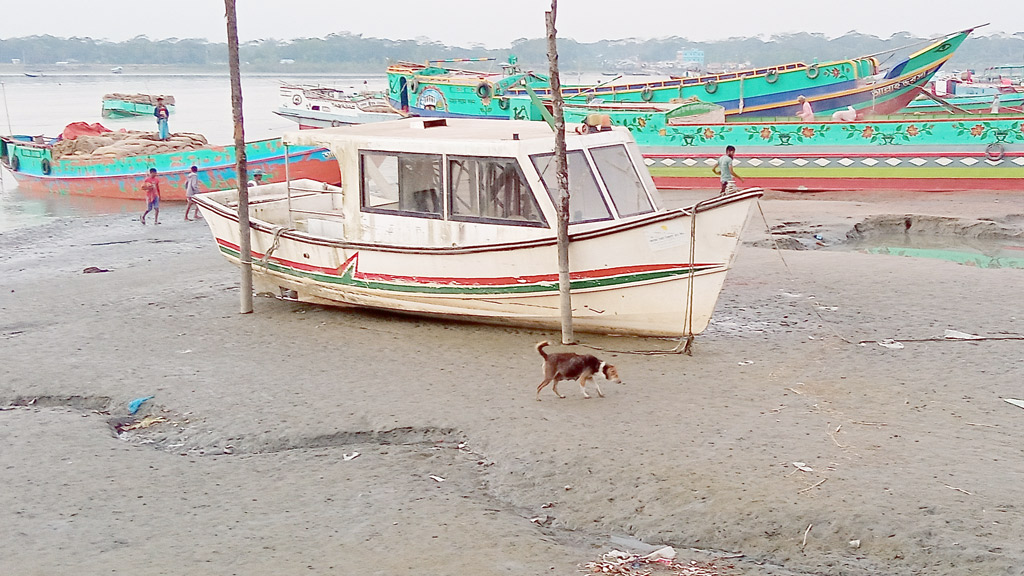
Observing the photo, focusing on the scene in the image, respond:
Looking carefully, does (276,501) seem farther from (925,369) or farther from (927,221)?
(927,221)

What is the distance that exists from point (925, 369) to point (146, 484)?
20.7 ft

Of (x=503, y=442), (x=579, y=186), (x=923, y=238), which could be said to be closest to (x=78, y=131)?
(x=923, y=238)

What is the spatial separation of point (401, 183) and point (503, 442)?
13.7ft

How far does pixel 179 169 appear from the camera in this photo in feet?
79.7

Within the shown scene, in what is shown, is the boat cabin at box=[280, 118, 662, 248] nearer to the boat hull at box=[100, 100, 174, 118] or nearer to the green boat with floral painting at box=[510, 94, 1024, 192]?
the green boat with floral painting at box=[510, 94, 1024, 192]

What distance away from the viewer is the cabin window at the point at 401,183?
1014 centimetres

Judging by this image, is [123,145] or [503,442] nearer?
[503,442]

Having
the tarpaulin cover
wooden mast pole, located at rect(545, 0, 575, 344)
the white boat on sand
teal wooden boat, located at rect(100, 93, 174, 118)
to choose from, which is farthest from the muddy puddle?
teal wooden boat, located at rect(100, 93, 174, 118)

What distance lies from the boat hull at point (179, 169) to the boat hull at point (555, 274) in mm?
13191

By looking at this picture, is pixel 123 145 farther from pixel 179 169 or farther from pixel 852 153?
pixel 852 153

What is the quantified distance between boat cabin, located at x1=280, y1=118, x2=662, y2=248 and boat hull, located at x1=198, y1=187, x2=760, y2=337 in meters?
0.29

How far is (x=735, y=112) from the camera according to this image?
27078 millimetres

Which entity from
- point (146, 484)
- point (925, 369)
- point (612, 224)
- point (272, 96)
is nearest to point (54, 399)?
point (146, 484)

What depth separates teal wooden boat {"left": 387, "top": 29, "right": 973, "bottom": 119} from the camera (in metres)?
25.5
